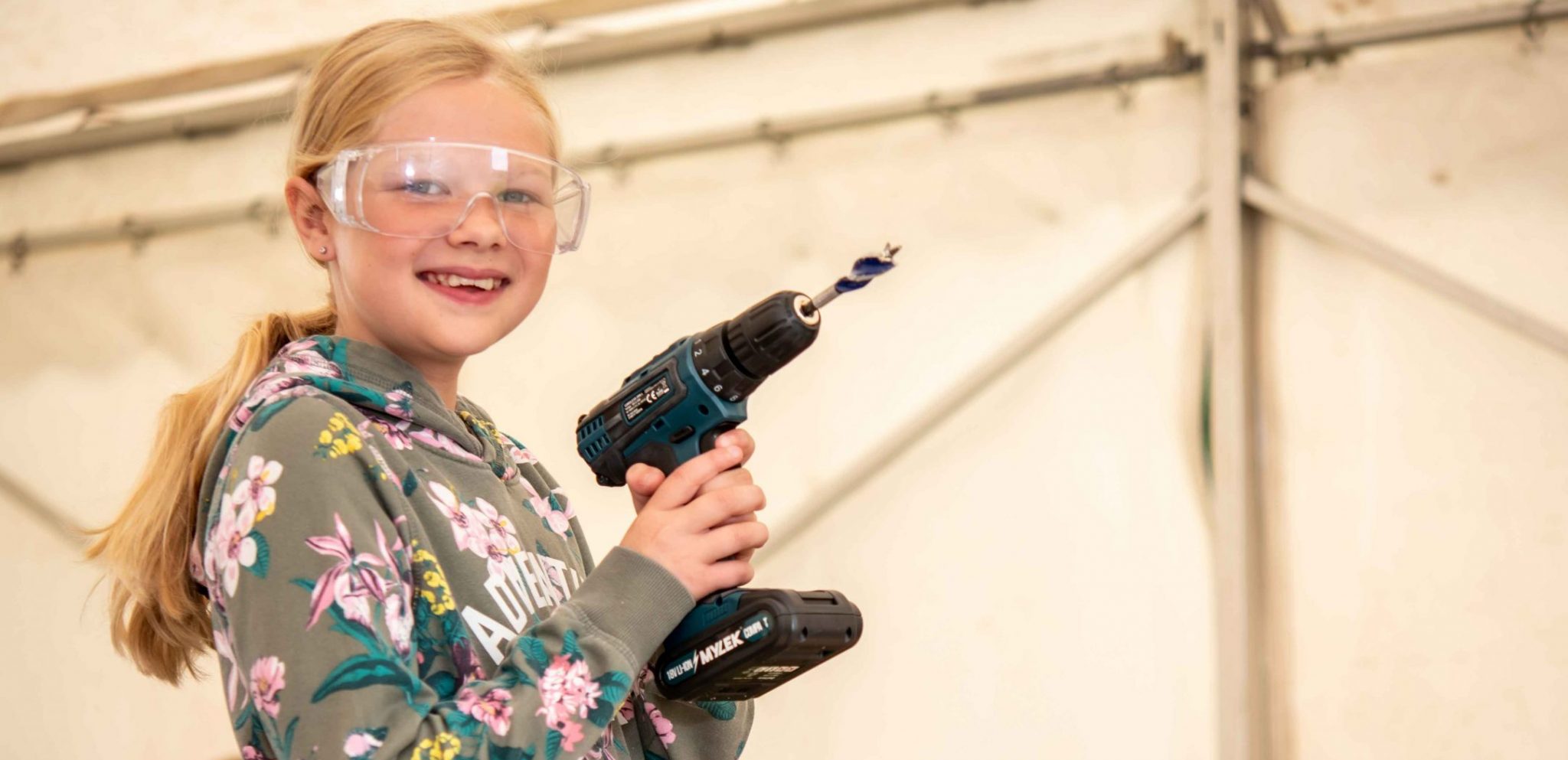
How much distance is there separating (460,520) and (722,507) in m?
0.19

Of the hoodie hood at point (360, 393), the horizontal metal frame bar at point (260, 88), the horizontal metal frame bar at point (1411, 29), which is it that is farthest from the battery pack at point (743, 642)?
the horizontal metal frame bar at point (260, 88)

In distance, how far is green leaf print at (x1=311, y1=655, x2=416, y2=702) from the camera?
2.75 ft

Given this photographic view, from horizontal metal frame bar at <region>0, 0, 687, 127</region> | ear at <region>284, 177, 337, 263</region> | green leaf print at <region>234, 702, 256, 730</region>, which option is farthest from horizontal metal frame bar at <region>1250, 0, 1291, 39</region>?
green leaf print at <region>234, 702, 256, 730</region>

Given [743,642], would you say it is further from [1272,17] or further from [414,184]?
[1272,17]

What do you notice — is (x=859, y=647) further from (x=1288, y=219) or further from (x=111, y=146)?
(x=111, y=146)

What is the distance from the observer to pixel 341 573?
868mm

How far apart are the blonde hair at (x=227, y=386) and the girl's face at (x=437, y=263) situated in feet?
0.08

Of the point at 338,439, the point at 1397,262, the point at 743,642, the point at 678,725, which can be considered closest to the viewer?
the point at 338,439

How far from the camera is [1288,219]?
8.29ft

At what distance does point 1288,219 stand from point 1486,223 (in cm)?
31

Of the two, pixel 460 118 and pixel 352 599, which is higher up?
pixel 460 118

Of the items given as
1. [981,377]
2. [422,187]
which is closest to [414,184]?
[422,187]

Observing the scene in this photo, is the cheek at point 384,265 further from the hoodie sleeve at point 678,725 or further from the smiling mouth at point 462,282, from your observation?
the hoodie sleeve at point 678,725

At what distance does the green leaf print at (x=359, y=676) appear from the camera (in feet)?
2.75
